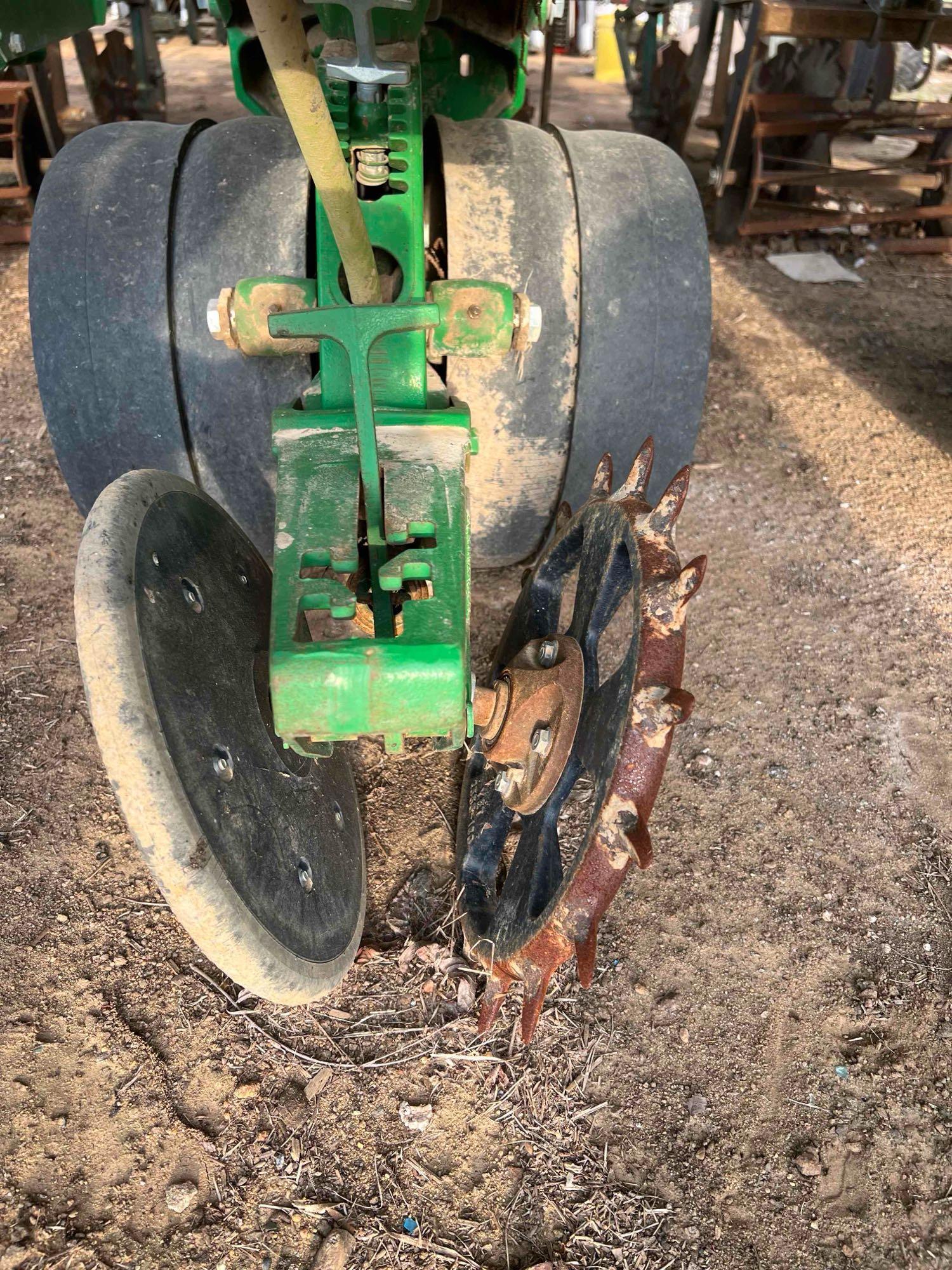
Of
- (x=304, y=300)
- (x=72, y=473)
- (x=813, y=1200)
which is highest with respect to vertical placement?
(x=304, y=300)

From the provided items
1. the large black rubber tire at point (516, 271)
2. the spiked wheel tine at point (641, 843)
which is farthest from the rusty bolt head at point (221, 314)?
the spiked wheel tine at point (641, 843)

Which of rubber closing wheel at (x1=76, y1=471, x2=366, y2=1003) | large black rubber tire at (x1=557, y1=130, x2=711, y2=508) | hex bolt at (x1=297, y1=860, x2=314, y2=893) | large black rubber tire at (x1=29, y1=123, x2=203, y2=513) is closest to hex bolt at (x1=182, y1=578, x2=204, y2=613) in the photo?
rubber closing wheel at (x1=76, y1=471, x2=366, y2=1003)

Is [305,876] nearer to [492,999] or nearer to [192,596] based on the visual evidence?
[492,999]

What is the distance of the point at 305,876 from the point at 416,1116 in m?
0.50

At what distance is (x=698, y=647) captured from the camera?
2740mm

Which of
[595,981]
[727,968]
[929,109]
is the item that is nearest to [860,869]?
[727,968]

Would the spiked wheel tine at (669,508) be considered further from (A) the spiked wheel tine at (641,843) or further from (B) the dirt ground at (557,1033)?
(B) the dirt ground at (557,1033)

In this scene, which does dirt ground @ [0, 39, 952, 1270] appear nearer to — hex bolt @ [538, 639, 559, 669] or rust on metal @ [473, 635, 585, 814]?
rust on metal @ [473, 635, 585, 814]

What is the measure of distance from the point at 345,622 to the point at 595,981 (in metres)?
0.93

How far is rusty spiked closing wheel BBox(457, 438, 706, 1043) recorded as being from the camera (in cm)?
144

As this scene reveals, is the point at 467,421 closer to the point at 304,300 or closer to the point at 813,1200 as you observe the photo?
the point at 304,300

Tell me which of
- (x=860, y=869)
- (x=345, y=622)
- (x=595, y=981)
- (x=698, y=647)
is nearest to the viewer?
(x=345, y=622)

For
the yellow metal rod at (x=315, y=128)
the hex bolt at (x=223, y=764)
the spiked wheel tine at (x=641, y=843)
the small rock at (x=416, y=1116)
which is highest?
the yellow metal rod at (x=315, y=128)

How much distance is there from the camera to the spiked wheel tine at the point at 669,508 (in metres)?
1.58
